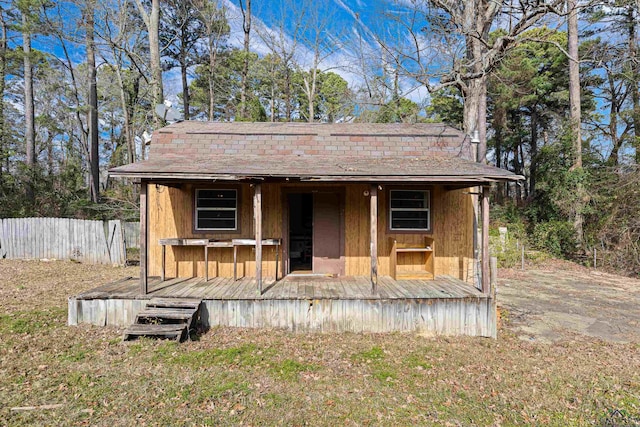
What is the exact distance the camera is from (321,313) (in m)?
5.66

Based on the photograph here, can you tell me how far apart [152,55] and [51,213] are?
359 inches

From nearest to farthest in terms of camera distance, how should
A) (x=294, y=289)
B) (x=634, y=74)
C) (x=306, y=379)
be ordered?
(x=306, y=379) < (x=294, y=289) < (x=634, y=74)

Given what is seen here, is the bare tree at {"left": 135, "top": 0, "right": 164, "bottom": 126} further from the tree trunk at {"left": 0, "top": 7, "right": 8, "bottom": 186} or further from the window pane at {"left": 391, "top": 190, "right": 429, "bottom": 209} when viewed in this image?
the window pane at {"left": 391, "top": 190, "right": 429, "bottom": 209}

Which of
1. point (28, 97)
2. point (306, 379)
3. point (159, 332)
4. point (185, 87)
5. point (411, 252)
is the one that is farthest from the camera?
point (185, 87)

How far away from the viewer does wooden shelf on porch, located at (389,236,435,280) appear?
22.6 feet

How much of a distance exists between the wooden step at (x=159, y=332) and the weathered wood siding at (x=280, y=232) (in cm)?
223

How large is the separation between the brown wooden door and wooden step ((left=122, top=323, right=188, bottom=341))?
3.28 metres

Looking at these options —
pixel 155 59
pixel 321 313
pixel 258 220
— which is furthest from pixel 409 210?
pixel 155 59

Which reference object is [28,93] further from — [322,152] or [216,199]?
[322,152]

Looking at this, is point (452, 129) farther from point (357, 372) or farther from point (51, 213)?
point (51, 213)

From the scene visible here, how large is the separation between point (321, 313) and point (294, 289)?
0.86m

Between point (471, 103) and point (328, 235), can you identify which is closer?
point (328, 235)

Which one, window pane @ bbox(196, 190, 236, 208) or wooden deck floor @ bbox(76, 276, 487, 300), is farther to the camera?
window pane @ bbox(196, 190, 236, 208)

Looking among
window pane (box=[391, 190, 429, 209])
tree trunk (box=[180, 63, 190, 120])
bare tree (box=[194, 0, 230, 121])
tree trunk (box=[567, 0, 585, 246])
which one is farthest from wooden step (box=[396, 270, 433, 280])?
tree trunk (box=[180, 63, 190, 120])
